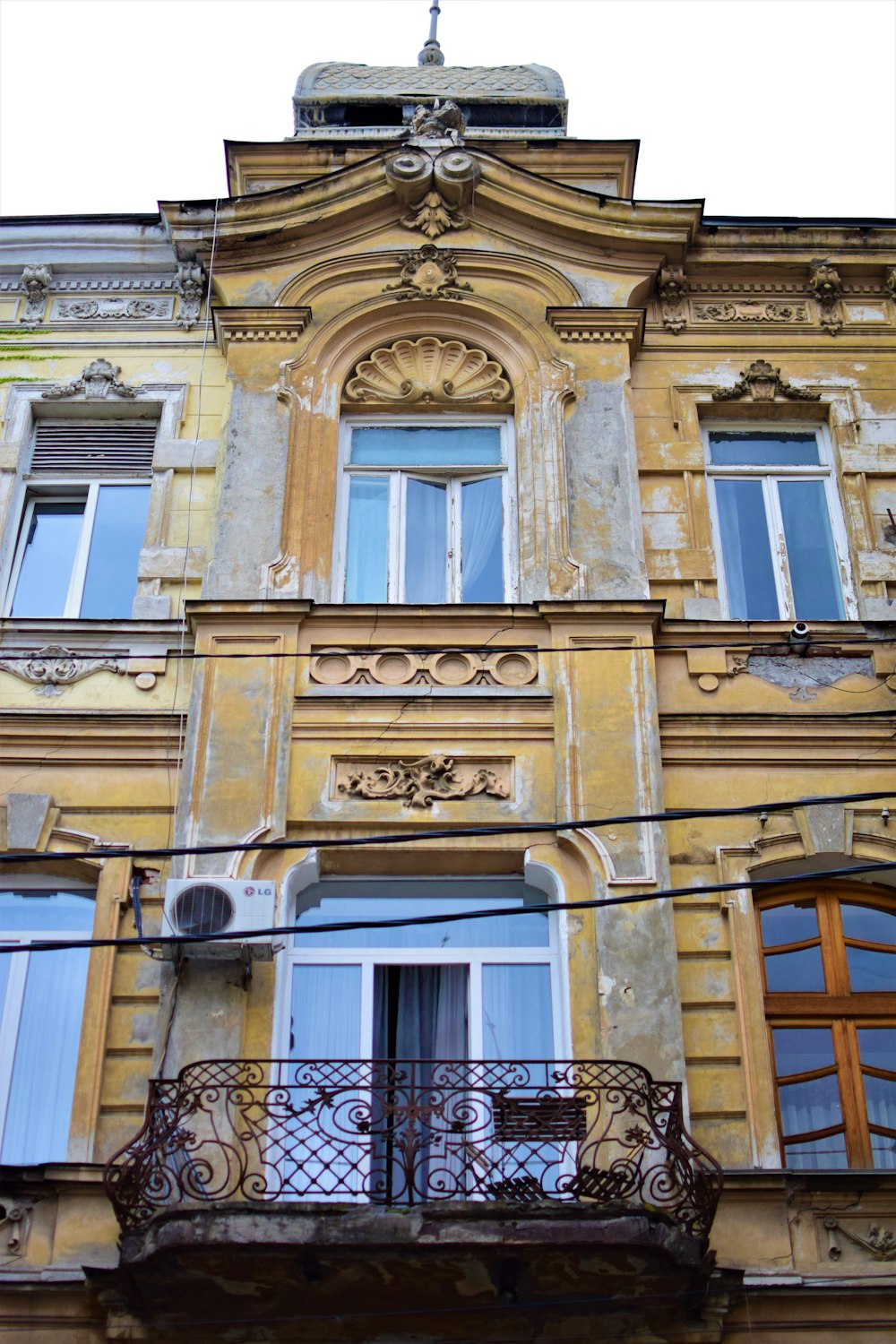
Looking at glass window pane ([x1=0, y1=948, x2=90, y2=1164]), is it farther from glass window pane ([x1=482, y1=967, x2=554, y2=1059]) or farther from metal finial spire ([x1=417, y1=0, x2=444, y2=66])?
metal finial spire ([x1=417, y1=0, x2=444, y2=66])

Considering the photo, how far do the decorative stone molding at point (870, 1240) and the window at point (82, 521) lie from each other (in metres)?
6.48

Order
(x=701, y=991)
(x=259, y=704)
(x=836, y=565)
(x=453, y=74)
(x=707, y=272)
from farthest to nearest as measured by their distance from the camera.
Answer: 1. (x=453, y=74)
2. (x=707, y=272)
3. (x=836, y=565)
4. (x=259, y=704)
5. (x=701, y=991)

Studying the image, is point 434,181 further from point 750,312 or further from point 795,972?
point 795,972

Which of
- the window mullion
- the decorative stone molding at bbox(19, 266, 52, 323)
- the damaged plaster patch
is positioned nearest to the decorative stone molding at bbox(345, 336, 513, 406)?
the window mullion

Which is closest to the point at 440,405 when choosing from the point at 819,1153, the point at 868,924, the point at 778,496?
the point at 778,496

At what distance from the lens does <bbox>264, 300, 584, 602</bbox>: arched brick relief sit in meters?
12.1

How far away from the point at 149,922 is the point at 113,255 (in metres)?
6.14

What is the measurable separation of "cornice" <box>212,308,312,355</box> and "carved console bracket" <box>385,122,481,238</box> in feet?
4.29

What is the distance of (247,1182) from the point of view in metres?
9.49

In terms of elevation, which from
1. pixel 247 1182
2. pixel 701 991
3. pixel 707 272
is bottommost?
pixel 247 1182

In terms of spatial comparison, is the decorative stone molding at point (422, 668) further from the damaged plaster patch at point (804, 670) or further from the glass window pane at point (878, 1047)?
the glass window pane at point (878, 1047)

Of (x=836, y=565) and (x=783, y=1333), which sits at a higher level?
(x=836, y=565)

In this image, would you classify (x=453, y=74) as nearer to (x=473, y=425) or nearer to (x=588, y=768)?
(x=473, y=425)

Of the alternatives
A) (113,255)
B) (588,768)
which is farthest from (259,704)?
(113,255)
